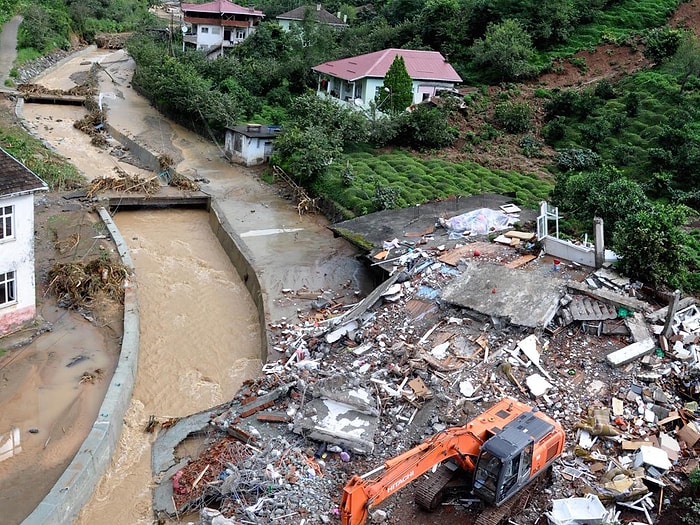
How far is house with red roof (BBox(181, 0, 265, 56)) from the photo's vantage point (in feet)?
174

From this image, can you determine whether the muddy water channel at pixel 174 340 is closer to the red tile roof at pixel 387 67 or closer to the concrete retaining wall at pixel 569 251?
the concrete retaining wall at pixel 569 251

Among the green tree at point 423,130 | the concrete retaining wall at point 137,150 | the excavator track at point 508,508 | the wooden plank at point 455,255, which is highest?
the green tree at point 423,130

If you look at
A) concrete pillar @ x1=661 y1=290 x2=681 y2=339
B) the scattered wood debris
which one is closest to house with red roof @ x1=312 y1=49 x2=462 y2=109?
the scattered wood debris

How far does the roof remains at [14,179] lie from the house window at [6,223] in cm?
52

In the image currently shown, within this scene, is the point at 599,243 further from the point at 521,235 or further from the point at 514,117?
the point at 514,117

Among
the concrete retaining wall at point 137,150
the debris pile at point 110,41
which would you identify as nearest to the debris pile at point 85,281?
the concrete retaining wall at point 137,150

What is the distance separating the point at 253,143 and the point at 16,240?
1866cm

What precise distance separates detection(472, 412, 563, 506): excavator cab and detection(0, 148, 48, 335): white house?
40.6 ft

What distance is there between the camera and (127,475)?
1363cm

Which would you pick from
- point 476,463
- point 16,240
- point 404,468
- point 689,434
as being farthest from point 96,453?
A: point 689,434

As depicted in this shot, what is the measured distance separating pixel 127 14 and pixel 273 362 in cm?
7171

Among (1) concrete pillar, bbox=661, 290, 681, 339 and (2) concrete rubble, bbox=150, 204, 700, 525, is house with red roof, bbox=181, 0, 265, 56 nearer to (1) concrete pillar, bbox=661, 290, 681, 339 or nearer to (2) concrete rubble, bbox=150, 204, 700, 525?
(2) concrete rubble, bbox=150, 204, 700, 525

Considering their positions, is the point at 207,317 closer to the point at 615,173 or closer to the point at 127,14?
the point at 615,173

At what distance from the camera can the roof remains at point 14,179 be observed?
1563 cm
